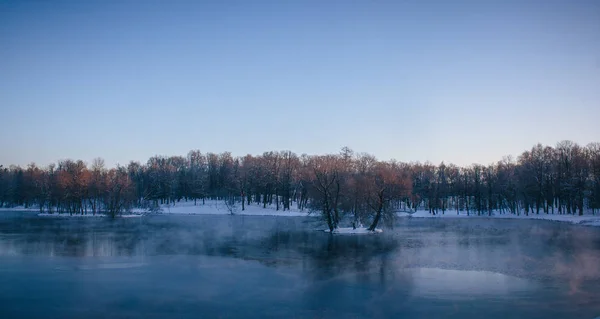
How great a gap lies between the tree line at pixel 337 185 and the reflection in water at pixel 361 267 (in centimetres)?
878

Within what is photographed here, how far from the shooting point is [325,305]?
15.0m

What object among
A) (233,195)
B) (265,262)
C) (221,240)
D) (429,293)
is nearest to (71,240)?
(221,240)

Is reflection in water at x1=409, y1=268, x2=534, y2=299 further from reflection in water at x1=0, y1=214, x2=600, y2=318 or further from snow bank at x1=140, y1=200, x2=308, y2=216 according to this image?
snow bank at x1=140, y1=200, x2=308, y2=216

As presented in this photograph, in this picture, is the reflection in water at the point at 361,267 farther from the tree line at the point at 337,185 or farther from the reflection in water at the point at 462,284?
the tree line at the point at 337,185

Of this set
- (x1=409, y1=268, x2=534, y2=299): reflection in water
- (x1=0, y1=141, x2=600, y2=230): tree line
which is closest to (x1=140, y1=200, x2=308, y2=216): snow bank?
(x1=0, y1=141, x2=600, y2=230): tree line

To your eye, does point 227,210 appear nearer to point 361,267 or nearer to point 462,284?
point 361,267

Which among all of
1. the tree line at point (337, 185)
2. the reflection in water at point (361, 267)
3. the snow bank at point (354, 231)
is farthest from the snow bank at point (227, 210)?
the reflection in water at point (361, 267)

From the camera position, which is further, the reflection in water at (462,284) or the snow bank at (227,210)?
the snow bank at (227,210)

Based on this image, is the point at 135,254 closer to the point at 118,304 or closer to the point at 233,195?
the point at 118,304

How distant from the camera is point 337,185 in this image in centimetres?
4603

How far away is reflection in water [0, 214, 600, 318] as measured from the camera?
15.8 meters

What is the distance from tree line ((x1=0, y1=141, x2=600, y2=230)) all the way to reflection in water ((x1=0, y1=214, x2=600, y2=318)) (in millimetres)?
8780

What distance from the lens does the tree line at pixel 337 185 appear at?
46.0 meters

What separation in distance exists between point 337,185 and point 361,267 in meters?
23.4
